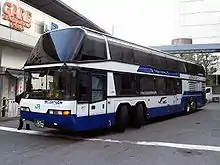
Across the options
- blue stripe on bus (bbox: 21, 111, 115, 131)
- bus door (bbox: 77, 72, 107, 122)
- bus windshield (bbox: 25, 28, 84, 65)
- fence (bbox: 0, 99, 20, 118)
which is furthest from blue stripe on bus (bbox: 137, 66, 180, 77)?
fence (bbox: 0, 99, 20, 118)

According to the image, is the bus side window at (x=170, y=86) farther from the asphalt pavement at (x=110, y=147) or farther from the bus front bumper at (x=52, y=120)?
the bus front bumper at (x=52, y=120)

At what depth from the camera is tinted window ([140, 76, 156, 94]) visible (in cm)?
1323

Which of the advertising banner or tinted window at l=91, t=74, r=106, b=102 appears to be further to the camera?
the advertising banner

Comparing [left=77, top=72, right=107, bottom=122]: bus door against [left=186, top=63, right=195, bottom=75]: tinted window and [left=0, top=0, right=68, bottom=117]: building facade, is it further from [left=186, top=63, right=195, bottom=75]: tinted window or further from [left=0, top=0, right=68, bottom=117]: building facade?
[left=186, top=63, right=195, bottom=75]: tinted window

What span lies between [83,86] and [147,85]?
15.3 feet

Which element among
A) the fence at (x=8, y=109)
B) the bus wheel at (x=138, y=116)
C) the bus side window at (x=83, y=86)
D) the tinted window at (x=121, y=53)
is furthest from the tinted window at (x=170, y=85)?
the fence at (x=8, y=109)

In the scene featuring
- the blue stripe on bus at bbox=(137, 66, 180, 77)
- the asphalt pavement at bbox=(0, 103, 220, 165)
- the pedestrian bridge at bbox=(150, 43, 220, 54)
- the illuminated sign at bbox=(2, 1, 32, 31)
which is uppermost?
the pedestrian bridge at bbox=(150, 43, 220, 54)

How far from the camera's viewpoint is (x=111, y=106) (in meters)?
11.0

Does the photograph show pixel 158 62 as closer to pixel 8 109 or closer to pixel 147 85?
pixel 147 85

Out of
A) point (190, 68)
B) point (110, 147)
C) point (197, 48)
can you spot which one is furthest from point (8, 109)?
point (197, 48)

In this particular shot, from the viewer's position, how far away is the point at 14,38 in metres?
16.1

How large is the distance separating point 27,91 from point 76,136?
234 centimetres

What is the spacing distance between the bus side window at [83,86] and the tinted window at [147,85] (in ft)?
12.6

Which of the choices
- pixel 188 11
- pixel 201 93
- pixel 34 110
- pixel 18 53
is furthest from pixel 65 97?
pixel 188 11
